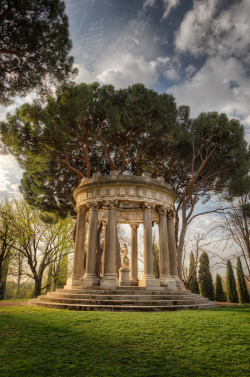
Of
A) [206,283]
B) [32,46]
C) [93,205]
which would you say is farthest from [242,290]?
[32,46]

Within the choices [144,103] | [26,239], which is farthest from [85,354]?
[26,239]


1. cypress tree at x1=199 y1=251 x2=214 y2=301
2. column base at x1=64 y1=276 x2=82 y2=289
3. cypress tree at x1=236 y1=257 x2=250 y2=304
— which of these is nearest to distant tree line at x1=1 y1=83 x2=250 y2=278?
column base at x1=64 y1=276 x2=82 y2=289

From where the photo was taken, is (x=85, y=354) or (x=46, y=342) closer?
(x=85, y=354)

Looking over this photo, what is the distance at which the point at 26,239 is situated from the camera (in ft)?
87.0

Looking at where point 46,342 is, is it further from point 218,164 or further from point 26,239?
point 26,239

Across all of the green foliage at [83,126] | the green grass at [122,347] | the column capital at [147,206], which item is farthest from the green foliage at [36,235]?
the green grass at [122,347]

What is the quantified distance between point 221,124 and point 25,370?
22152 millimetres

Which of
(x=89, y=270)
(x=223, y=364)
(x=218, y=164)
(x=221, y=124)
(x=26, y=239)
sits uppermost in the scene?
(x=221, y=124)

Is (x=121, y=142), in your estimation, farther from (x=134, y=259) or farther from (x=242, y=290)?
(x=242, y=290)

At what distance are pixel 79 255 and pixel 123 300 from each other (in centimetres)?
597

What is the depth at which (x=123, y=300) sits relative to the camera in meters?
12.1

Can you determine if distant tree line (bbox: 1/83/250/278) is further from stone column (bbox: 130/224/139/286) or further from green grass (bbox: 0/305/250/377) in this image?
green grass (bbox: 0/305/250/377)

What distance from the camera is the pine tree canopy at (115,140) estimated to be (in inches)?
719

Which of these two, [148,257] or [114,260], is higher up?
[148,257]
